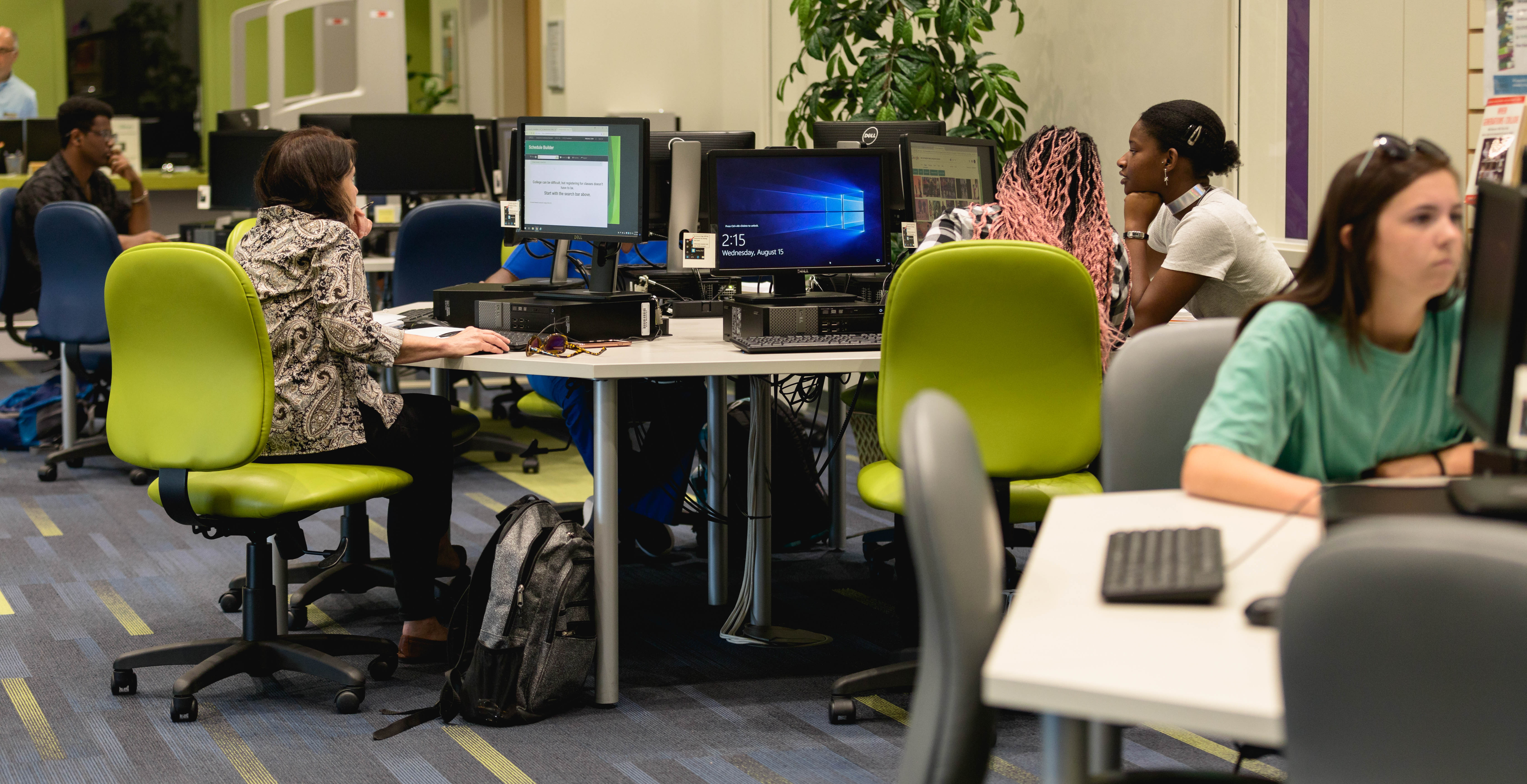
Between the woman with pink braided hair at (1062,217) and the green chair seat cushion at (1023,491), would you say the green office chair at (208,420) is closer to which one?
the green chair seat cushion at (1023,491)

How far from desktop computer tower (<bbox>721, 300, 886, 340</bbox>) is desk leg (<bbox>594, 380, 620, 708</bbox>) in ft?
1.14

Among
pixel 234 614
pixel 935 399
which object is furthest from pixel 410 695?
pixel 935 399

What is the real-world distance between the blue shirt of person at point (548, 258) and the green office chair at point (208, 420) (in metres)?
1.25

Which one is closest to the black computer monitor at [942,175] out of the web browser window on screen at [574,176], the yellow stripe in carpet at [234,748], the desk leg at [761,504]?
the desk leg at [761,504]

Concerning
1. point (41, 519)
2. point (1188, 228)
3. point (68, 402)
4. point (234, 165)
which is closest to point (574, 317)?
point (1188, 228)

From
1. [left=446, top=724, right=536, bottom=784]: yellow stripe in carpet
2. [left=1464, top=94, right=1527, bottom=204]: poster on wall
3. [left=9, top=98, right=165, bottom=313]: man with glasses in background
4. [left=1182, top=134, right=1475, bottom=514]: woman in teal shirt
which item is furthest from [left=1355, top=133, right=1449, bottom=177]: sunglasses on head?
[left=9, top=98, right=165, bottom=313]: man with glasses in background

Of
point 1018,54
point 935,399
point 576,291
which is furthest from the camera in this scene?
point 1018,54

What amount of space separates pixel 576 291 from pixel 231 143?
123 inches

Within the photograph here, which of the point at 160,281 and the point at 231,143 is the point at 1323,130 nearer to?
the point at 160,281

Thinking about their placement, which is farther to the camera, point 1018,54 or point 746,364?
point 1018,54

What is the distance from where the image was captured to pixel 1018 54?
17.6ft

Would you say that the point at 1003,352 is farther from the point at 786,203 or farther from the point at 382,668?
the point at 382,668

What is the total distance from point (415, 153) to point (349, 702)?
3.50 metres

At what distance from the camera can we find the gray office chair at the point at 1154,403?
1881 mm
